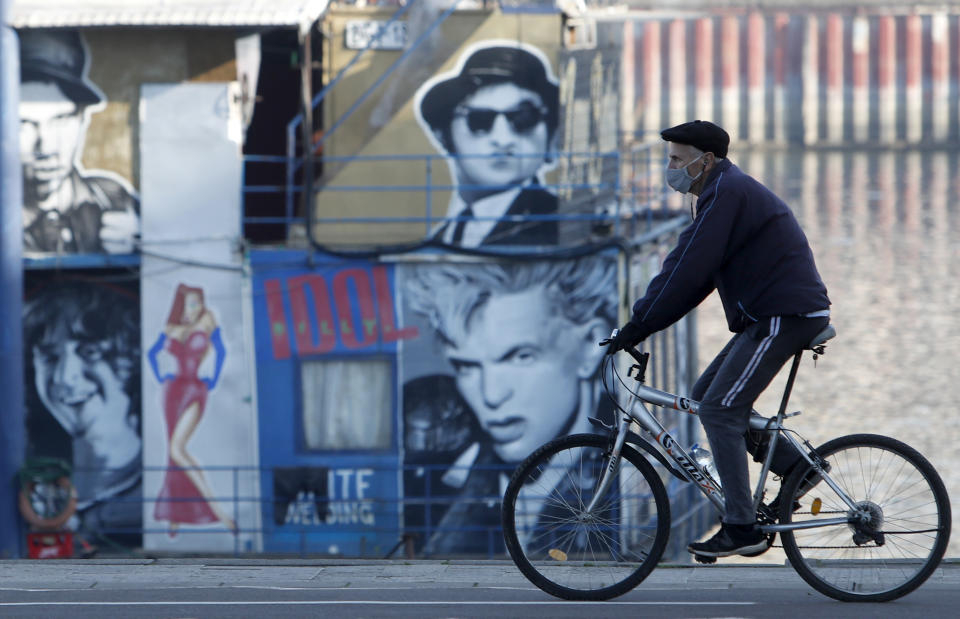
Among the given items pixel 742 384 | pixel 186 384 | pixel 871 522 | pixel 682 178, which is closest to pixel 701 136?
pixel 682 178

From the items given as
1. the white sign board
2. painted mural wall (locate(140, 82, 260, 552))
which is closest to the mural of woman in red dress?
painted mural wall (locate(140, 82, 260, 552))

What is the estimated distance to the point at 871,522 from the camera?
19.4 feet

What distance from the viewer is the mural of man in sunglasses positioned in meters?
15.3

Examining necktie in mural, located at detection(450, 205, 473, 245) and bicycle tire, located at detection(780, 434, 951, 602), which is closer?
bicycle tire, located at detection(780, 434, 951, 602)

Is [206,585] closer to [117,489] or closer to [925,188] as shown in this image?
[117,489]

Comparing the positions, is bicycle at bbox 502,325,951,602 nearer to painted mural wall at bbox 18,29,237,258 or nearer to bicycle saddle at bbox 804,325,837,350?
bicycle saddle at bbox 804,325,837,350

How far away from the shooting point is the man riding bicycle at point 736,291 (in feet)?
18.6

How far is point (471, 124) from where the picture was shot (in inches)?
603

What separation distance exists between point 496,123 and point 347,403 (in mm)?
3278

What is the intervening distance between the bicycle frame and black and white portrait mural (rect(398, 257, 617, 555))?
8.94 metres

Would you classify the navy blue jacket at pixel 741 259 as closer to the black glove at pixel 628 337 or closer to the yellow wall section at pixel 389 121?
the black glove at pixel 628 337

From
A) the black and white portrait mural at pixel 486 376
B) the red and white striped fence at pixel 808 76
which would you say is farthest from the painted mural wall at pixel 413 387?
the red and white striped fence at pixel 808 76

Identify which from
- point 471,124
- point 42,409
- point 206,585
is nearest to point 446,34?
point 471,124

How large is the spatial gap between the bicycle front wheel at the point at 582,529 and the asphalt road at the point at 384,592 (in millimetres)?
103
